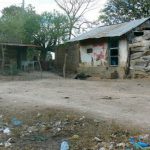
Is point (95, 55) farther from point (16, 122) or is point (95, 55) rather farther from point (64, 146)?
point (64, 146)

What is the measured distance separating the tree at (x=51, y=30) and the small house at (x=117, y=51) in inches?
161

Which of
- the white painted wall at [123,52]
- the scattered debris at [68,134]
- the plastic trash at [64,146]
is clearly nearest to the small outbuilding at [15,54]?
the white painted wall at [123,52]

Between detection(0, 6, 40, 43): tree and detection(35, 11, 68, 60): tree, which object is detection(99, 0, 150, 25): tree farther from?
detection(0, 6, 40, 43): tree

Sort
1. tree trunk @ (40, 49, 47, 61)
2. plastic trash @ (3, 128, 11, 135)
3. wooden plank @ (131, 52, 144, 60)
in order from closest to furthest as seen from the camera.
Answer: plastic trash @ (3, 128, 11, 135), wooden plank @ (131, 52, 144, 60), tree trunk @ (40, 49, 47, 61)

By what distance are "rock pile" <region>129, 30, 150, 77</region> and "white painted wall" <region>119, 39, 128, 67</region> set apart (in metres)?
0.47

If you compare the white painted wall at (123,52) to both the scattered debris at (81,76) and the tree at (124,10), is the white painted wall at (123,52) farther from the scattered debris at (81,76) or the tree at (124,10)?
the tree at (124,10)

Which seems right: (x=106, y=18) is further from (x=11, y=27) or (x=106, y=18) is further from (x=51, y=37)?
(x=11, y=27)

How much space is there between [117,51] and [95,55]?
2145 millimetres

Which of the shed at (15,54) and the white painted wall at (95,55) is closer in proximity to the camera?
the white painted wall at (95,55)

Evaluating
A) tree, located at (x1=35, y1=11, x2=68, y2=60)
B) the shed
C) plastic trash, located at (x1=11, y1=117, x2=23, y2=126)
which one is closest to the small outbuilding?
the shed

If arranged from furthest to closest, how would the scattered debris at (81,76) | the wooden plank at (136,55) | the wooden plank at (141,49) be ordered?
the scattered debris at (81,76) < the wooden plank at (136,55) < the wooden plank at (141,49)

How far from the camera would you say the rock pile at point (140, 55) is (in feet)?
69.4

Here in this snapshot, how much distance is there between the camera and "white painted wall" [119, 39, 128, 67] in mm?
22812

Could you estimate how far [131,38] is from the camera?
2283 centimetres
